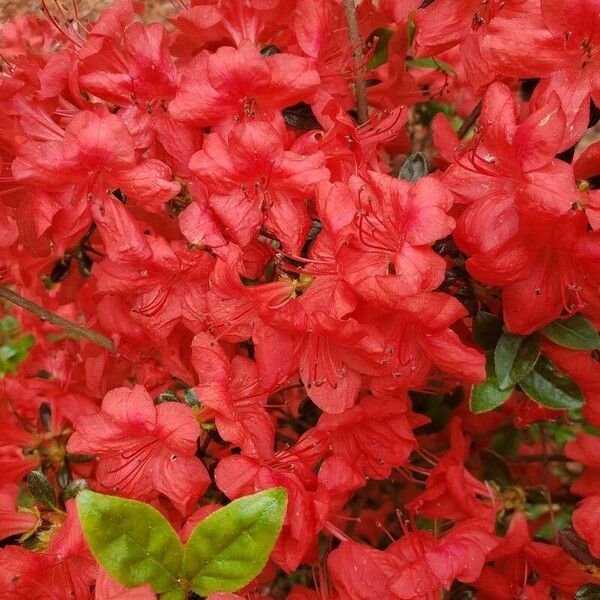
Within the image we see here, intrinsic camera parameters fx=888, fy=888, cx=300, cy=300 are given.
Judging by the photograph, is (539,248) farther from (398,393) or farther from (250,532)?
(250,532)

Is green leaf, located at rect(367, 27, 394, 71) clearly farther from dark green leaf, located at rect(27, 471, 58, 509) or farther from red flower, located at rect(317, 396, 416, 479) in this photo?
dark green leaf, located at rect(27, 471, 58, 509)

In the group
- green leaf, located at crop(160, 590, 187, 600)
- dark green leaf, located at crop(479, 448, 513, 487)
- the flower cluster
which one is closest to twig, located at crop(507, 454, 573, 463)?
dark green leaf, located at crop(479, 448, 513, 487)

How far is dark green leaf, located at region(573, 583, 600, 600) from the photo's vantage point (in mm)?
1267

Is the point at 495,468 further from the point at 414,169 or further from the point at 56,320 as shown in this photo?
the point at 56,320

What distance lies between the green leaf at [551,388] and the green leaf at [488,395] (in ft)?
0.19

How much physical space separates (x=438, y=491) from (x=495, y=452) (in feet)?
1.33

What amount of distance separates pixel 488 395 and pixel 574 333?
0.15 meters

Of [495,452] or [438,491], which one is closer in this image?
[438,491]

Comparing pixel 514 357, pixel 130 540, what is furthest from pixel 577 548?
pixel 130 540

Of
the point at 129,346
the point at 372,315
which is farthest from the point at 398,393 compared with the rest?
the point at 129,346

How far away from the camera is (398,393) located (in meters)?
1.26

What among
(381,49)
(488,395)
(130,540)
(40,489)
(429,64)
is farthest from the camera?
(429,64)

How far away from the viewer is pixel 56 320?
54.5 inches

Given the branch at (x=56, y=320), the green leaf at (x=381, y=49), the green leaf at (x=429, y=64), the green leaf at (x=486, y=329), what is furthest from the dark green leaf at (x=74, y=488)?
the green leaf at (x=429, y=64)
